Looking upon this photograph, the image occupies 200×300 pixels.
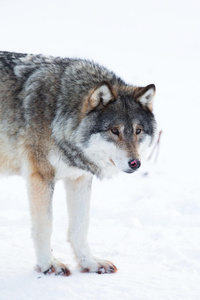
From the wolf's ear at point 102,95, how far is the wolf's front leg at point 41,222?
36.2 inches

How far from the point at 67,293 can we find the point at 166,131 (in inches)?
644

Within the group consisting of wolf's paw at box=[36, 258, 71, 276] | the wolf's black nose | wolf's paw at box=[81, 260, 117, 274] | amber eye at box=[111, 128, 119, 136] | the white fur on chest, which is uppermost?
amber eye at box=[111, 128, 119, 136]

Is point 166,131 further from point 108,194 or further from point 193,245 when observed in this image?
point 193,245

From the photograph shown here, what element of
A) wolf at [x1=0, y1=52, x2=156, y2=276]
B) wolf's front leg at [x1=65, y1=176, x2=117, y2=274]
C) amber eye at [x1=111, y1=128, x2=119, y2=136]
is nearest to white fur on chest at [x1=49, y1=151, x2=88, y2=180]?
wolf at [x1=0, y1=52, x2=156, y2=276]

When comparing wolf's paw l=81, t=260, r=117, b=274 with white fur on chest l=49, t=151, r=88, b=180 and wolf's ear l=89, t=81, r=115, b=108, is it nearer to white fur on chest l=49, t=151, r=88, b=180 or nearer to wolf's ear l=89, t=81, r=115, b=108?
white fur on chest l=49, t=151, r=88, b=180

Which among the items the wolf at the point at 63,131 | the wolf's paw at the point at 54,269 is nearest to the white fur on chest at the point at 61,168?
the wolf at the point at 63,131

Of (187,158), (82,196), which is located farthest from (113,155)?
(187,158)

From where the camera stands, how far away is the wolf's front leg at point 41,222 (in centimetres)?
392

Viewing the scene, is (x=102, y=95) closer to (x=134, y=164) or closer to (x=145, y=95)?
(x=145, y=95)

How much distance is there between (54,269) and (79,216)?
68 cm

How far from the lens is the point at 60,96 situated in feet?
13.4

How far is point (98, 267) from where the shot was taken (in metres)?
4.16

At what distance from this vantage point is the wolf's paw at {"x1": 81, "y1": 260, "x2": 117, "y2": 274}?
4.12m

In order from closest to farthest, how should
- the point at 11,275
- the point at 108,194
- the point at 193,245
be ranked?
the point at 11,275, the point at 193,245, the point at 108,194
